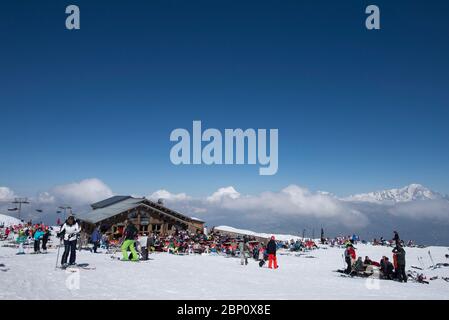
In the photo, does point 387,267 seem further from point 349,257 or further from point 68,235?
point 68,235

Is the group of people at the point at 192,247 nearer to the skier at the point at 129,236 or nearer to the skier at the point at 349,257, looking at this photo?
the skier at the point at 129,236

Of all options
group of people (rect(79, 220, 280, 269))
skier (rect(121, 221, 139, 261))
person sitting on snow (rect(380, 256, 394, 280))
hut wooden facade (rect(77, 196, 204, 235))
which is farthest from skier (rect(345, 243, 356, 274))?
hut wooden facade (rect(77, 196, 204, 235))

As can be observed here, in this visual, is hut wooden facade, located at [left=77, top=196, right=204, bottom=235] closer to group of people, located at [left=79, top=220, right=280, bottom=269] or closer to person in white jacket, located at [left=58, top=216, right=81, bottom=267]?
group of people, located at [left=79, top=220, right=280, bottom=269]

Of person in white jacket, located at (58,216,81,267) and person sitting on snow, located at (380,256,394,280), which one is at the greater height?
person in white jacket, located at (58,216,81,267)

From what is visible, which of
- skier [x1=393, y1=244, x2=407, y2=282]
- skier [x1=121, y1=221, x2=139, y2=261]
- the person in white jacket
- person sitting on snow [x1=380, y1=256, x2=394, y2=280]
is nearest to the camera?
the person in white jacket

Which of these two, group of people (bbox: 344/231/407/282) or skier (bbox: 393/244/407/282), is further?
group of people (bbox: 344/231/407/282)

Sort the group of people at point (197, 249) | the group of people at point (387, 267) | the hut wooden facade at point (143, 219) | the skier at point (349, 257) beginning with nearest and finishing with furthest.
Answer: the group of people at point (197, 249) → the group of people at point (387, 267) → the skier at point (349, 257) → the hut wooden facade at point (143, 219)

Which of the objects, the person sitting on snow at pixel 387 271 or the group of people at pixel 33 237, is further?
the group of people at pixel 33 237

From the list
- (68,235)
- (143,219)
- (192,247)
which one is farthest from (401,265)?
(143,219)

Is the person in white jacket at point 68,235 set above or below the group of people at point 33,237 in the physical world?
above

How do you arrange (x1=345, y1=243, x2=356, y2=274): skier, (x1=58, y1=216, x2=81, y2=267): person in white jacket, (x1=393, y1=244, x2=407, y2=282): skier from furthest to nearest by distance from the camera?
(x1=345, y1=243, x2=356, y2=274): skier, (x1=393, y1=244, x2=407, y2=282): skier, (x1=58, y1=216, x2=81, y2=267): person in white jacket

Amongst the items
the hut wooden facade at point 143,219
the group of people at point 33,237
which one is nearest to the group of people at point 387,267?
the group of people at point 33,237

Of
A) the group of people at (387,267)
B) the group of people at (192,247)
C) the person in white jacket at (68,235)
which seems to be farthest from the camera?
the group of people at (192,247)
